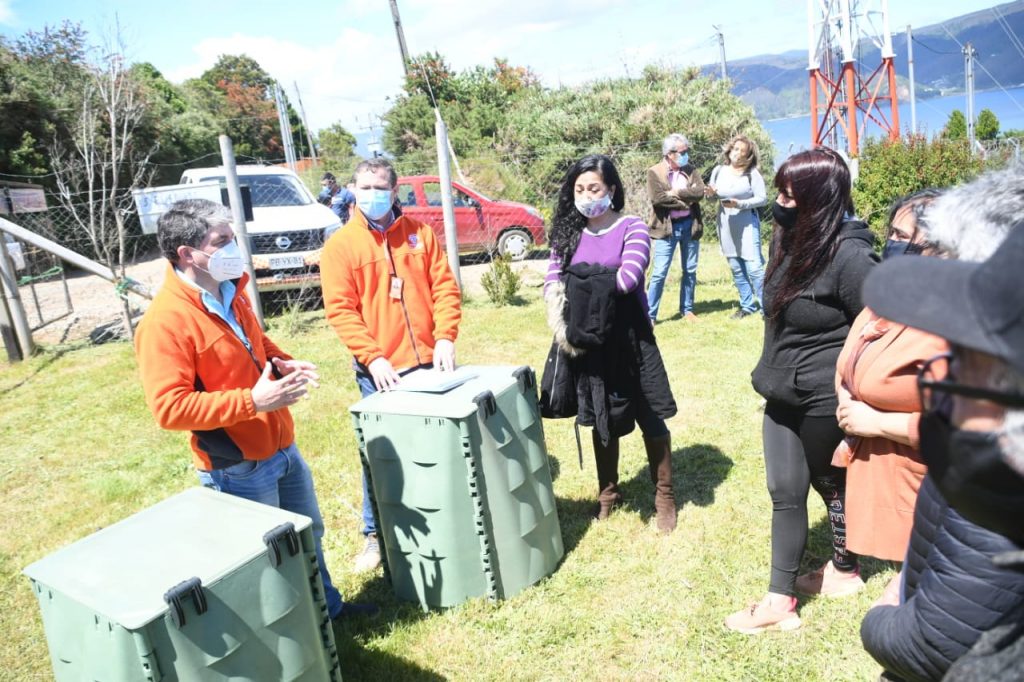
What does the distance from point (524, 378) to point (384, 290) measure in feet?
2.55

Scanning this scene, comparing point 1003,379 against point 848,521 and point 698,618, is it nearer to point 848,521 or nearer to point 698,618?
point 848,521

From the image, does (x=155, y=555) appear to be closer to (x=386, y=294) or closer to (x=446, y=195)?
(x=386, y=294)

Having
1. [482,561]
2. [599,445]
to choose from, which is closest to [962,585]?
[482,561]

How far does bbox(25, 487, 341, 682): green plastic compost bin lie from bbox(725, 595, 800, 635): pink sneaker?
1.66 m

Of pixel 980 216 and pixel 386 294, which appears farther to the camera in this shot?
pixel 386 294

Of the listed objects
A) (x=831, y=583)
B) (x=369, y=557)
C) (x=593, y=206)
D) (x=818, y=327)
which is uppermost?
Result: (x=593, y=206)

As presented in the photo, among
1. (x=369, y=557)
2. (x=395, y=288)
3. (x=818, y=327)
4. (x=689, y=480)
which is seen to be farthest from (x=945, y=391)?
(x=689, y=480)

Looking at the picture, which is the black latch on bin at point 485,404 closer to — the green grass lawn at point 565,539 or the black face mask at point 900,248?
the green grass lawn at point 565,539

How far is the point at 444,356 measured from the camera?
3.37 meters

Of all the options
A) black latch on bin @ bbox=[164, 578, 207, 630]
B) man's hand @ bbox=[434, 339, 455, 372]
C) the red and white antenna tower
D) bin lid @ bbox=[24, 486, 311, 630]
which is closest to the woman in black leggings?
man's hand @ bbox=[434, 339, 455, 372]

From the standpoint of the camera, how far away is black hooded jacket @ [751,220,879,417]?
8.28ft

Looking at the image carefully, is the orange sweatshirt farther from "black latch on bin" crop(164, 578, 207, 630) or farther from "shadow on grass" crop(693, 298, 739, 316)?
"shadow on grass" crop(693, 298, 739, 316)

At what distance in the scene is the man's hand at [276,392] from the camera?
2455 millimetres

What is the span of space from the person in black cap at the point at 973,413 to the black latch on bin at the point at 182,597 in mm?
1674
